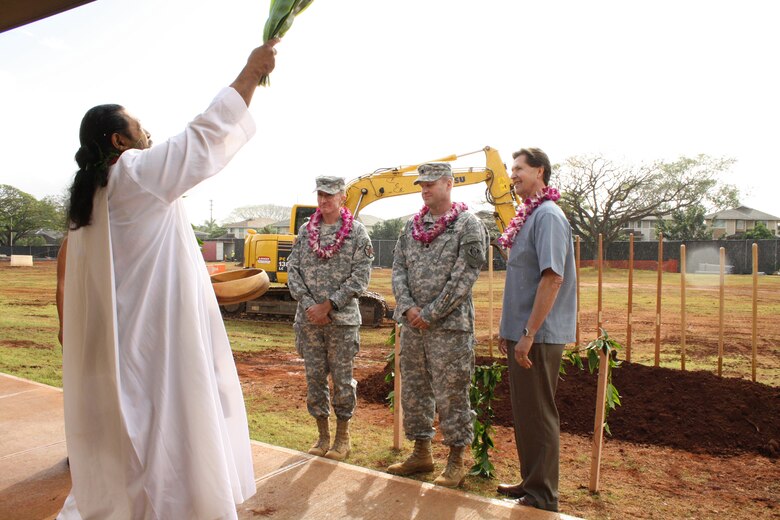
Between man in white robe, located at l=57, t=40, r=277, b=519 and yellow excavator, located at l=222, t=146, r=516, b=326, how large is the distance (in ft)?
29.5

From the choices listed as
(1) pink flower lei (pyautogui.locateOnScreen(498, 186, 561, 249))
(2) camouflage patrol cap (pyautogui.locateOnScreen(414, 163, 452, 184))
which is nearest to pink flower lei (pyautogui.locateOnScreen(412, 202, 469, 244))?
(2) camouflage patrol cap (pyautogui.locateOnScreen(414, 163, 452, 184))

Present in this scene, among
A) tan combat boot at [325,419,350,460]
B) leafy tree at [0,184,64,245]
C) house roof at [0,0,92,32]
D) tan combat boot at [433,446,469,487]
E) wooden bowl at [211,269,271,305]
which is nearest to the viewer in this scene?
house roof at [0,0,92,32]

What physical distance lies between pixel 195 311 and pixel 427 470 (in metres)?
2.41

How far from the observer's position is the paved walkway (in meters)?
3.14

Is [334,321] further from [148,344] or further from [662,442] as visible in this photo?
[662,442]

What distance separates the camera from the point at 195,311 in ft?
7.42

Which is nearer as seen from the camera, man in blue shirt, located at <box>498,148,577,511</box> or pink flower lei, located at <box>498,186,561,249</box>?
man in blue shirt, located at <box>498,148,577,511</box>

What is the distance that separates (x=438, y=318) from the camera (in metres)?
3.85

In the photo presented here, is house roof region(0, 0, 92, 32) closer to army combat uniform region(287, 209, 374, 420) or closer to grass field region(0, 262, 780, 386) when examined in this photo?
army combat uniform region(287, 209, 374, 420)

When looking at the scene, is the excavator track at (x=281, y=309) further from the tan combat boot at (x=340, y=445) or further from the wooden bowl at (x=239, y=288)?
the wooden bowl at (x=239, y=288)

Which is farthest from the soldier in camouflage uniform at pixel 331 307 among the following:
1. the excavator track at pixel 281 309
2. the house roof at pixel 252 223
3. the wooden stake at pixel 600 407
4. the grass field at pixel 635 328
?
the house roof at pixel 252 223

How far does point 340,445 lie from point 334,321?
889mm

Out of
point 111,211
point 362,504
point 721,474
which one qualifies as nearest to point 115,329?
point 111,211

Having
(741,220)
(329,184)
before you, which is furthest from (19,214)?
(741,220)
